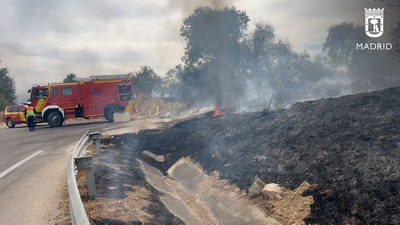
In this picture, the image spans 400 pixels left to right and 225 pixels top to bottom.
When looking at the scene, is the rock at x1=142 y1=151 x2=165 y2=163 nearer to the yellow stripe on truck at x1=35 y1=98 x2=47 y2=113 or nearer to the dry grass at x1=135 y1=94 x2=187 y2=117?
the yellow stripe on truck at x1=35 y1=98 x2=47 y2=113

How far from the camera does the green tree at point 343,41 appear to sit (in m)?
37.1

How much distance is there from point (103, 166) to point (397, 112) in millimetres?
7778

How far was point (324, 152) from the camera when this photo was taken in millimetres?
7902

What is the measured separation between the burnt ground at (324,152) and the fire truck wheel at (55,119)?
11.1 m

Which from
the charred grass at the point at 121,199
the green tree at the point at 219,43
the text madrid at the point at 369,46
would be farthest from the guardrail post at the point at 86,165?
the text madrid at the point at 369,46

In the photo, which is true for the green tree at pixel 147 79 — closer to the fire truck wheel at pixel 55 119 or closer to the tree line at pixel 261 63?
the tree line at pixel 261 63

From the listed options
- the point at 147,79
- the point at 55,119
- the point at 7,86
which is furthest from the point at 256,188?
the point at 7,86

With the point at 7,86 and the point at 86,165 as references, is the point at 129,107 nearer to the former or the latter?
the point at 86,165

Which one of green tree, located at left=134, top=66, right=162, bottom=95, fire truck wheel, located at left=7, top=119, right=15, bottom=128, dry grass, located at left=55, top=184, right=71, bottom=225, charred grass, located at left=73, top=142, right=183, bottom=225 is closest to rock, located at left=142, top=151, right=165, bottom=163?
charred grass, located at left=73, top=142, right=183, bottom=225

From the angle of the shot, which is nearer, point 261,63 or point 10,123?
point 10,123

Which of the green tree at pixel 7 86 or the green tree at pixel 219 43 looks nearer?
the green tree at pixel 219 43

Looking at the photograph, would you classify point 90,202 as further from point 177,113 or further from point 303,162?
point 177,113

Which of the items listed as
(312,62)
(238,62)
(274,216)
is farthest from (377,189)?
Result: (312,62)

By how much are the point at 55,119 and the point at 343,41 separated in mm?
32114
